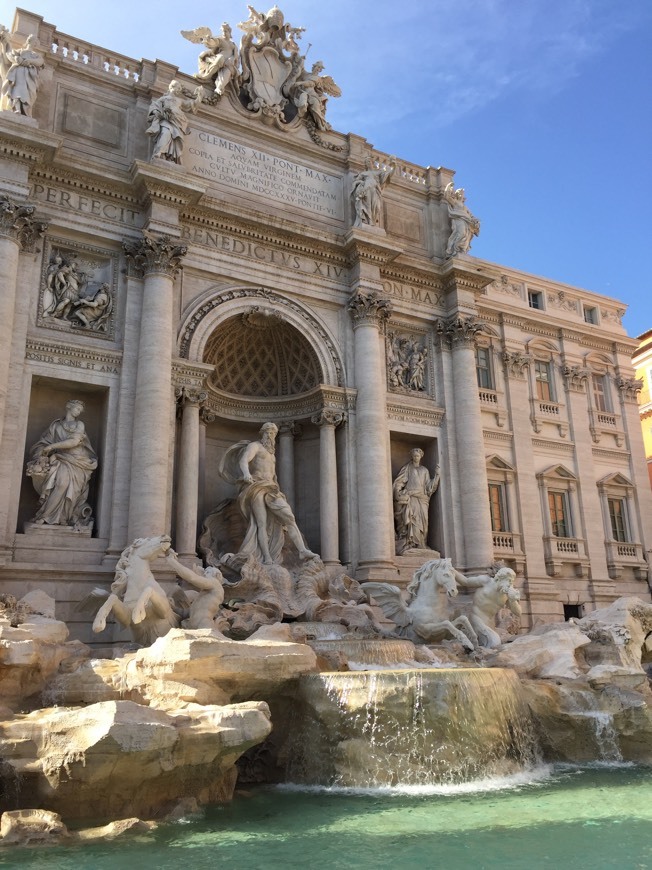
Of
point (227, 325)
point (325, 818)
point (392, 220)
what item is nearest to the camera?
point (325, 818)

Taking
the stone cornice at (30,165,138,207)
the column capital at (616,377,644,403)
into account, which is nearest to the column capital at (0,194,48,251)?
the stone cornice at (30,165,138,207)

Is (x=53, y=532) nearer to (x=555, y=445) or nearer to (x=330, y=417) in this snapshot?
(x=330, y=417)

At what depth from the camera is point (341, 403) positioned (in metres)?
18.9

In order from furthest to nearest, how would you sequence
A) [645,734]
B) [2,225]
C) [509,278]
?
[509,278] < [2,225] < [645,734]

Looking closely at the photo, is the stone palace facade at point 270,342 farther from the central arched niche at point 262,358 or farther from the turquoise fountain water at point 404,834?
the turquoise fountain water at point 404,834

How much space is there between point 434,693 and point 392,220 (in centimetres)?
1531

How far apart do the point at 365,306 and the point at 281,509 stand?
19.6ft

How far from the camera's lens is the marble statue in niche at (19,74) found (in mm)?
16016

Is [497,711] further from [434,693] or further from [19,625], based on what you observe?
[19,625]

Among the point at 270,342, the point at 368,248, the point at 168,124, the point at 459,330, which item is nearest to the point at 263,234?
the point at 270,342

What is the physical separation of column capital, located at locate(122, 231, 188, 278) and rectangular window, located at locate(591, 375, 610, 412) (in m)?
14.8

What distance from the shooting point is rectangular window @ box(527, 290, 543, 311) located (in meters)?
24.9

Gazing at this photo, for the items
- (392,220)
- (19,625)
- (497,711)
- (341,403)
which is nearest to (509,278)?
(392,220)

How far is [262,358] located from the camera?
1989cm
